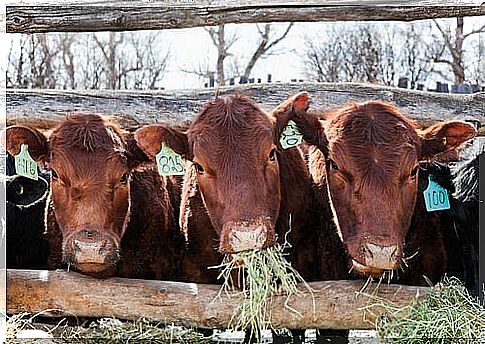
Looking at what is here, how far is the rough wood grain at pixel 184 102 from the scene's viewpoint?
10.7 ft

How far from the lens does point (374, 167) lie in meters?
2.76

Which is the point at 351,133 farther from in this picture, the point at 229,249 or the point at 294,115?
the point at 229,249

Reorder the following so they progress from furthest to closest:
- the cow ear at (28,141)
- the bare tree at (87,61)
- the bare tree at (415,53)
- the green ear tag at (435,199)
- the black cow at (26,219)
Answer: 1. the bare tree at (87,61)
2. the bare tree at (415,53)
3. the black cow at (26,219)
4. the green ear tag at (435,199)
5. the cow ear at (28,141)

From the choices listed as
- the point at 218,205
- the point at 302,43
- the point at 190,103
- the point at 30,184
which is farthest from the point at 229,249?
the point at 302,43

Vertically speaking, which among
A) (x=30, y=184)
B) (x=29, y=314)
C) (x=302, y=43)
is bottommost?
(x=29, y=314)

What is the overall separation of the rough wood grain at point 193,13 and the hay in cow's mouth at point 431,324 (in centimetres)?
128

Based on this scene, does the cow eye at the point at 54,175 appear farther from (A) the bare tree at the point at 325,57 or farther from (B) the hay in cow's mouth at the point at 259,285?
(A) the bare tree at the point at 325,57

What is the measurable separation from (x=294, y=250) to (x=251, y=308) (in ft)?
1.67

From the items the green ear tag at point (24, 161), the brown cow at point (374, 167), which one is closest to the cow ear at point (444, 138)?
the brown cow at point (374, 167)

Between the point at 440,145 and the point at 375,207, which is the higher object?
the point at 440,145

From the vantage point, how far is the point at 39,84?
4848 mm

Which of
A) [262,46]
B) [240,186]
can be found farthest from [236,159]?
[262,46]

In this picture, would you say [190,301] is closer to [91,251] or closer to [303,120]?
[91,251]

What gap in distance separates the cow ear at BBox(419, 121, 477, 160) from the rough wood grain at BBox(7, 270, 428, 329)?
54 centimetres
